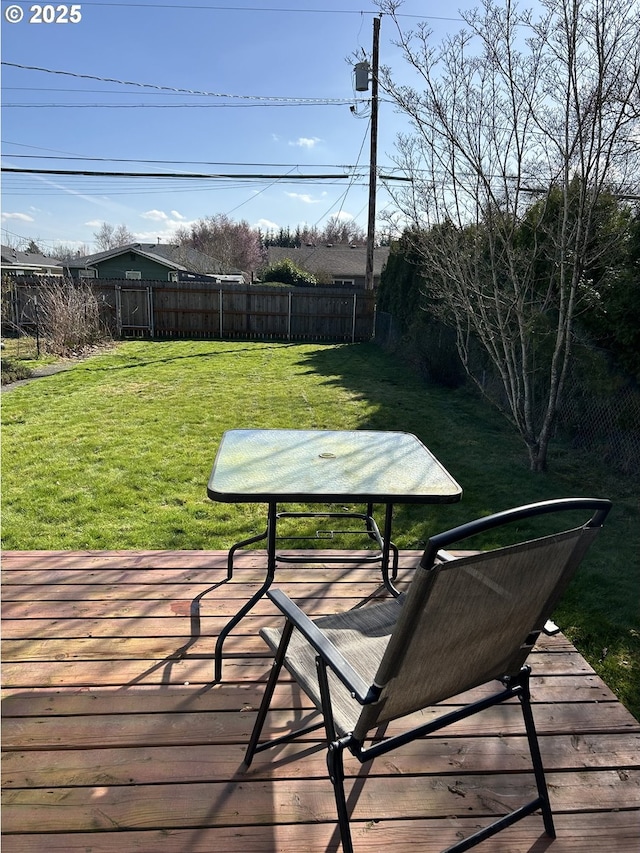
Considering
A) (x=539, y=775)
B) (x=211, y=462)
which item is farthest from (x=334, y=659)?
(x=211, y=462)

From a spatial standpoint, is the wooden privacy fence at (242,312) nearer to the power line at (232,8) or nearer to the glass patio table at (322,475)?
the power line at (232,8)

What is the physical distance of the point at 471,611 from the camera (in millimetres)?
1089

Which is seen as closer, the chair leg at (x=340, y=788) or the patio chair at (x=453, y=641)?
the patio chair at (x=453, y=641)

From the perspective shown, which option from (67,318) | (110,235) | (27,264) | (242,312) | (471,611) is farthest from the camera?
(110,235)

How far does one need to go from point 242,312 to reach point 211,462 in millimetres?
10784

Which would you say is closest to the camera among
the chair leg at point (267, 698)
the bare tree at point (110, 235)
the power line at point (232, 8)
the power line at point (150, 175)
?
the chair leg at point (267, 698)

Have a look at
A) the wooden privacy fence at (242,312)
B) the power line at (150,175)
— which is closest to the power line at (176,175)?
the power line at (150,175)

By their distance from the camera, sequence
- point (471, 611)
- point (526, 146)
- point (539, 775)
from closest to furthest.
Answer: point (471, 611), point (539, 775), point (526, 146)

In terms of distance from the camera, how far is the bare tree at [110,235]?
56.9 m

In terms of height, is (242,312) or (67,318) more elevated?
(242,312)

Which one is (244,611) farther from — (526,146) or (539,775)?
(526,146)

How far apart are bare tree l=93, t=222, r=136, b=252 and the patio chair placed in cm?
6215

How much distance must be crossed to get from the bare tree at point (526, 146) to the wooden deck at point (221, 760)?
3318 millimetres

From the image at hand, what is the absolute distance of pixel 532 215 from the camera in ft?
16.3
